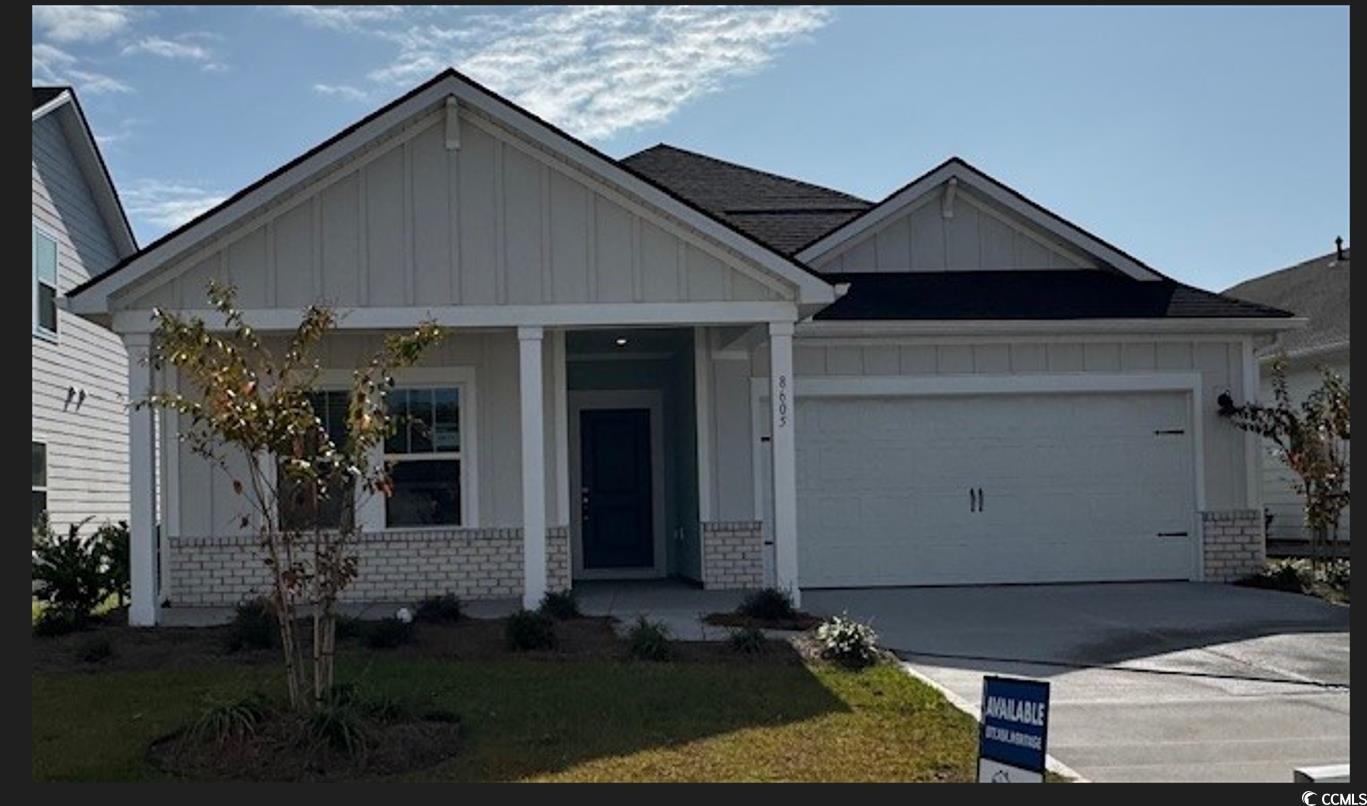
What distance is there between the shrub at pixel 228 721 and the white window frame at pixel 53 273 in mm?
11295

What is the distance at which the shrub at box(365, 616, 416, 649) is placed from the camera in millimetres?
11727

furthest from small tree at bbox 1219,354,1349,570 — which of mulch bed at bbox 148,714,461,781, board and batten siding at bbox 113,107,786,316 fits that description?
mulch bed at bbox 148,714,461,781

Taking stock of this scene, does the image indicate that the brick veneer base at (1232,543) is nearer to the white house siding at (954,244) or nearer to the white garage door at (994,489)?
the white garage door at (994,489)

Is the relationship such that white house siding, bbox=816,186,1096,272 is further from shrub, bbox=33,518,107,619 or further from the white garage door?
shrub, bbox=33,518,107,619

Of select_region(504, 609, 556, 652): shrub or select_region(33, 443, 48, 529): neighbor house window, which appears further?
select_region(33, 443, 48, 529): neighbor house window

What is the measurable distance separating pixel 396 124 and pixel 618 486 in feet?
20.5

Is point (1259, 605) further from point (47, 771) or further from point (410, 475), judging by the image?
point (47, 771)

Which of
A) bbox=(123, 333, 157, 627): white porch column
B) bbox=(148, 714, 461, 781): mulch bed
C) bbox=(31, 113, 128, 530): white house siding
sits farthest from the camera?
bbox=(31, 113, 128, 530): white house siding

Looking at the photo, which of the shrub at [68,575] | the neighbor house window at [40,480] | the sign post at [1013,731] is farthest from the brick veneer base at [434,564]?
the sign post at [1013,731]

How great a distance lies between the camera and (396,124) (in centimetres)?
1350

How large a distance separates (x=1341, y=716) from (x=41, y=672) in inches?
382

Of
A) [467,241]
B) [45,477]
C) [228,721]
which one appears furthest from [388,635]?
[45,477]

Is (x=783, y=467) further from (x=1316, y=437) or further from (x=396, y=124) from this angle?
(x=1316, y=437)

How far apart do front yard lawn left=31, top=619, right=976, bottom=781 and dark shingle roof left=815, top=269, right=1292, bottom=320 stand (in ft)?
19.9
